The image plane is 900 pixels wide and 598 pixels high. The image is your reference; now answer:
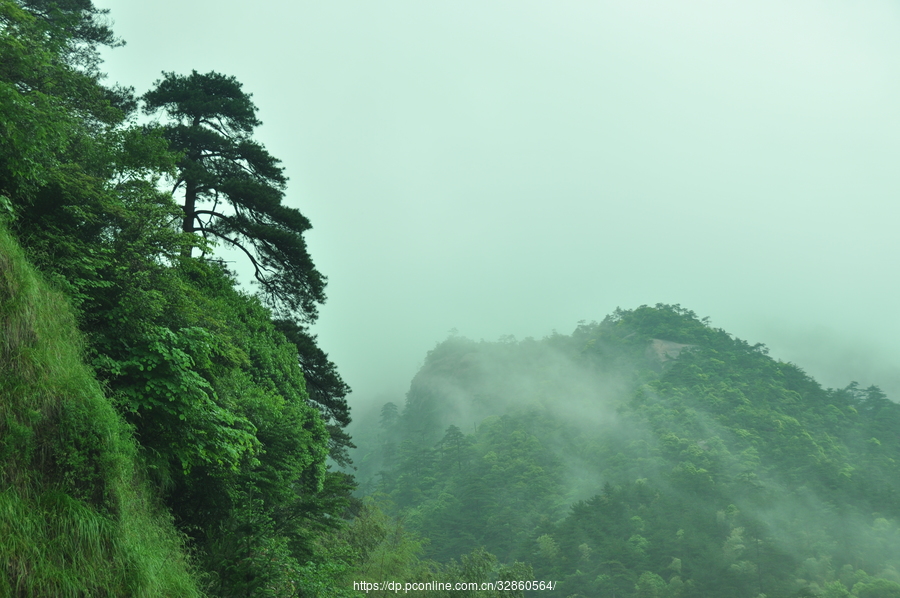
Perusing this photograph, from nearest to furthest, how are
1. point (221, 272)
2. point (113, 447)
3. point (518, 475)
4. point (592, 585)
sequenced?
point (113, 447), point (221, 272), point (592, 585), point (518, 475)

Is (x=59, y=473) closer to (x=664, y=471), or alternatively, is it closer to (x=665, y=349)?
(x=664, y=471)

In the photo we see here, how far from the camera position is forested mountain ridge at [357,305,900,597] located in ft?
169

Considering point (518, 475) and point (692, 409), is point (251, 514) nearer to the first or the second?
point (518, 475)

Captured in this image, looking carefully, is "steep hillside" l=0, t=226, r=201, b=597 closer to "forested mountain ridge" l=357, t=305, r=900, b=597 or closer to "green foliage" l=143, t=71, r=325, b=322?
"green foliage" l=143, t=71, r=325, b=322

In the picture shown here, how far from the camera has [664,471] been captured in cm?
7162

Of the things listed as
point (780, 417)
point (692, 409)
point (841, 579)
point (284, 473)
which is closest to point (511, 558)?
point (841, 579)

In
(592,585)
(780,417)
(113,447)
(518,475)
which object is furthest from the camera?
(780,417)

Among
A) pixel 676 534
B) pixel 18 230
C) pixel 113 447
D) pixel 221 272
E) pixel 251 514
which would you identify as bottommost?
pixel 676 534

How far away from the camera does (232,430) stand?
25.3 feet

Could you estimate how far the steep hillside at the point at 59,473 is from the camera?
16.3 feet

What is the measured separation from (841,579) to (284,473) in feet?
181

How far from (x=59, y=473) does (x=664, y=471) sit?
7551 cm

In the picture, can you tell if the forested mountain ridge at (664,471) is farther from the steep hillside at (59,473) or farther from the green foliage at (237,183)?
the steep hillside at (59,473)

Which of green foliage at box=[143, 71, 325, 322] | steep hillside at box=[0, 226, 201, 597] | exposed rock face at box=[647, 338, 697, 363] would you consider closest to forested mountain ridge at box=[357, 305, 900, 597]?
exposed rock face at box=[647, 338, 697, 363]
